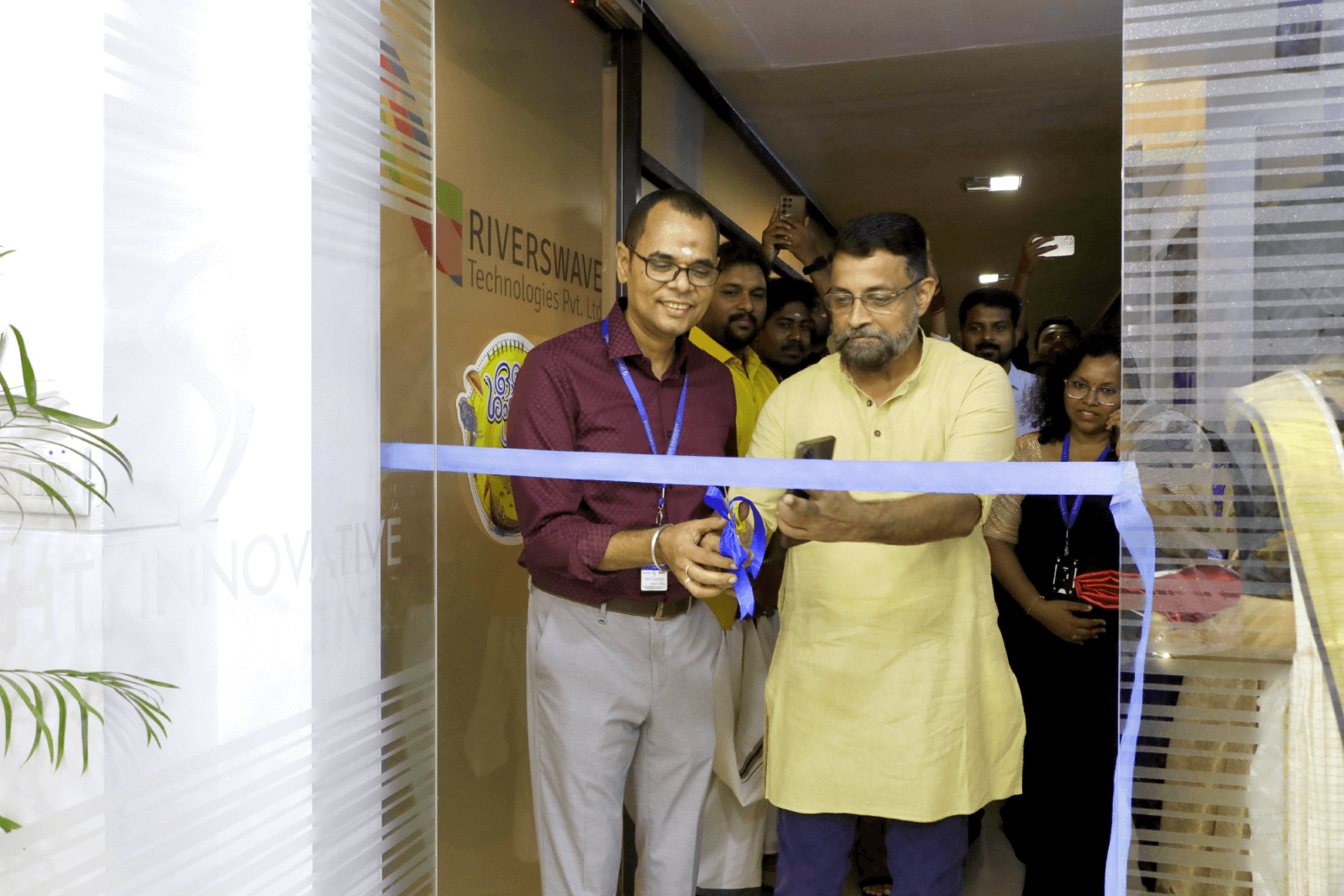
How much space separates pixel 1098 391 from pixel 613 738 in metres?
1.62

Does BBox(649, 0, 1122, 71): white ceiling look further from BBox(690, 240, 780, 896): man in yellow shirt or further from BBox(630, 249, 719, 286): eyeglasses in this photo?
BBox(630, 249, 719, 286): eyeglasses

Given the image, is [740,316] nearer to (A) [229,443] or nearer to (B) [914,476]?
(B) [914,476]

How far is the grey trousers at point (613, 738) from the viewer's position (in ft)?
6.25

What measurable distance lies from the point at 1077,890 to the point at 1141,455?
6.88ft

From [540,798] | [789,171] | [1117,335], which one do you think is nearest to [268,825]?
[540,798]

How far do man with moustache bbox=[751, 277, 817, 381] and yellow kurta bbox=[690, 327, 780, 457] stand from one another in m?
0.09

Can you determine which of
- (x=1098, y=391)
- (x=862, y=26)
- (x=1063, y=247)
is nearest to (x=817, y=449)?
(x=1098, y=391)

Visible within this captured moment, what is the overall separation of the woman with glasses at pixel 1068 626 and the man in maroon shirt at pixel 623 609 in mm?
1135

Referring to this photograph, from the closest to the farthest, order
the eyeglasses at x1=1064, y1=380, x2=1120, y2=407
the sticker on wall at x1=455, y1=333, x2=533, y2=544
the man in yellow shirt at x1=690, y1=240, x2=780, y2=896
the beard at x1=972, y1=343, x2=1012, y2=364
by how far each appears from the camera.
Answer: the man in yellow shirt at x1=690, y1=240, x2=780, y2=896 → the sticker on wall at x1=455, y1=333, x2=533, y2=544 → the eyeglasses at x1=1064, y1=380, x2=1120, y2=407 → the beard at x1=972, y1=343, x2=1012, y2=364

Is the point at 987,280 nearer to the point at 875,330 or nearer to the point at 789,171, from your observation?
the point at 789,171

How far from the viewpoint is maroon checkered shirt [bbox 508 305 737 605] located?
1830 millimetres

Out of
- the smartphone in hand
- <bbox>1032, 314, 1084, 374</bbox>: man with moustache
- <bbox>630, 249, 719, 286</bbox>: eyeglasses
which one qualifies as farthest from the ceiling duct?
the smartphone in hand

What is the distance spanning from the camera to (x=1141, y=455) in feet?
3.77

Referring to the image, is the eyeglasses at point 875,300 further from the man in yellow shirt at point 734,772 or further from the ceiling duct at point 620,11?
the ceiling duct at point 620,11
